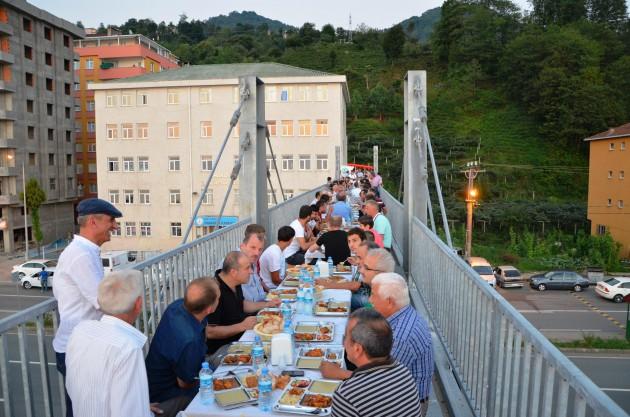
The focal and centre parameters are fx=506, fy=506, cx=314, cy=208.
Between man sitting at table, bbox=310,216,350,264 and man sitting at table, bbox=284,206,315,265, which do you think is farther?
man sitting at table, bbox=284,206,315,265

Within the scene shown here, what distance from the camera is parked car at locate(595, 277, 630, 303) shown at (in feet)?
99.7

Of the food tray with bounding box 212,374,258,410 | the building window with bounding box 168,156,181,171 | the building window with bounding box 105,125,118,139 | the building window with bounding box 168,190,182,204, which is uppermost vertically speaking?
the building window with bounding box 105,125,118,139

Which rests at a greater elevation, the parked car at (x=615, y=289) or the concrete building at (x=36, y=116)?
the concrete building at (x=36, y=116)

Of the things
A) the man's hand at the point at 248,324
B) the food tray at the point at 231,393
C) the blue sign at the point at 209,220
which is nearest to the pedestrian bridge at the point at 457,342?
the man's hand at the point at 248,324

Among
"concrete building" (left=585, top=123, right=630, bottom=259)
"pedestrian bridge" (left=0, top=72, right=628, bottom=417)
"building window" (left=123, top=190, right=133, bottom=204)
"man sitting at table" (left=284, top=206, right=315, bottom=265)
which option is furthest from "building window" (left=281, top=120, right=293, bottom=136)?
"pedestrian bridge" (left=0, top=72, right=628, bottom=417)

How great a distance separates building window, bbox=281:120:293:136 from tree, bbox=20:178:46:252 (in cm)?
2054

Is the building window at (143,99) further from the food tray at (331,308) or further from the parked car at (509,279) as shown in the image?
the food tray at (331,308)

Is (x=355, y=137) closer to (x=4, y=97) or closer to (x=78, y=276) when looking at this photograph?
(x=4, y=97)

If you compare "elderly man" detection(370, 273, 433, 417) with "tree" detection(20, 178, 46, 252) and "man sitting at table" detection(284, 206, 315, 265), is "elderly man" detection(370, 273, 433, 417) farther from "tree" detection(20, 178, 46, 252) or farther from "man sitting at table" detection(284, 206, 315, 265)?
"tree" detection(20, 178, 46, 252)

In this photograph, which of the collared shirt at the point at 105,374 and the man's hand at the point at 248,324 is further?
the man's hand at the point at 248,324

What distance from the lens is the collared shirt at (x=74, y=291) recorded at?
3.13m

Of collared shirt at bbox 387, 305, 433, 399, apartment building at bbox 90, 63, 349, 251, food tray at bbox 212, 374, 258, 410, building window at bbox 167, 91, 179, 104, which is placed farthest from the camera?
building window at bbox 167, 91, 179, 104

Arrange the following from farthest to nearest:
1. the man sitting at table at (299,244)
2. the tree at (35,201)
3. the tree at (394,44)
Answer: the tree at (394,44) → the tree at (35,201) → the man sitting at table at (299,244)

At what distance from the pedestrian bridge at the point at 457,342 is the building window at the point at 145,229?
1548 inches
